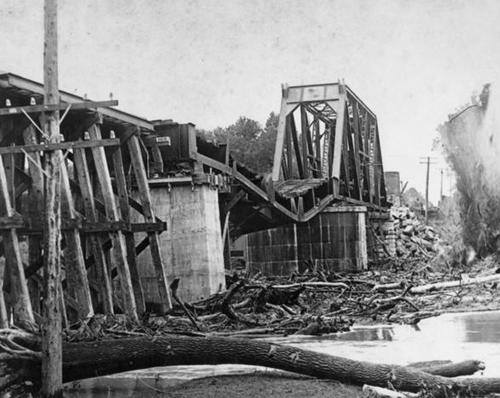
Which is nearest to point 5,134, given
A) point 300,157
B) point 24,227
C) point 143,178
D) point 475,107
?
point 24,227

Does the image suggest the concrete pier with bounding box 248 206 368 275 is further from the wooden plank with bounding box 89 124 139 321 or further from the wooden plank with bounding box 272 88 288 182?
the wooden plank with bounding box 89 124 139 321

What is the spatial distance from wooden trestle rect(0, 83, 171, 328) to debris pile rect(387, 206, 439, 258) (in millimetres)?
26361

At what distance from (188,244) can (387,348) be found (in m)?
7.33

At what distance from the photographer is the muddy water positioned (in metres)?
8.85

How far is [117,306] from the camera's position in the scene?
1582 centimetres

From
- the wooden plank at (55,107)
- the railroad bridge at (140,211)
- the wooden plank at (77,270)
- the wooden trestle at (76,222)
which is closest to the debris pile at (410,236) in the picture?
the railroad bridge at (140,211)

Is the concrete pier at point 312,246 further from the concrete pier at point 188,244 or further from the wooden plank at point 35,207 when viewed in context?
the wooden plank at point 35,207

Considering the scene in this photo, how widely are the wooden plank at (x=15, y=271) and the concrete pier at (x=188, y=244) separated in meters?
6.43

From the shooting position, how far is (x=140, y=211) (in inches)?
661

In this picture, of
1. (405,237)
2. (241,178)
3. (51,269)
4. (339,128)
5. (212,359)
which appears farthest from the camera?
(405,237)

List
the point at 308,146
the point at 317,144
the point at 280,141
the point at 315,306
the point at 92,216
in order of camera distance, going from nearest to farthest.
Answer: the point at 92,216
the point at 315,306
the point at 280,141
the point at 308,146
the point at 317,144

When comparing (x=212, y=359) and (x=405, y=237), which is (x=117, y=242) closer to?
(x=212, y=359)

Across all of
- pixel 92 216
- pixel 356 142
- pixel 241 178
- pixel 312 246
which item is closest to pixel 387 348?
pixel 92 216

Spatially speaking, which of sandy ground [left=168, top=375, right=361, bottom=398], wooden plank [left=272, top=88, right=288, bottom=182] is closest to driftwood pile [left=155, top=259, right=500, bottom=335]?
sandy ground [left=168, top=375, right=361, bottom=398]
